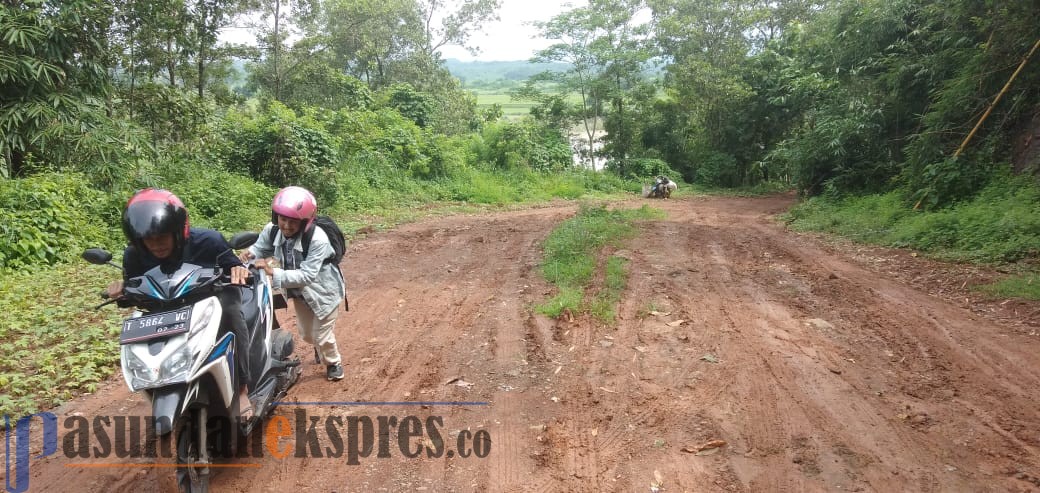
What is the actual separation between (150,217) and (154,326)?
1.84ft

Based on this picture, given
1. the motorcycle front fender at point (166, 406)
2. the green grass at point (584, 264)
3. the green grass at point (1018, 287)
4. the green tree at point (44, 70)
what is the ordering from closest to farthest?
1. the motorcycle front fender at point (166, 406)
2. the green grass at point (1018, 287)
3. the green grass at point (584, 264)
4. the green tree at point (44, 70)

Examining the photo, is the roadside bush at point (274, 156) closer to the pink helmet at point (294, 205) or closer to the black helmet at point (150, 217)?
the pink helmet at point (294, 205)

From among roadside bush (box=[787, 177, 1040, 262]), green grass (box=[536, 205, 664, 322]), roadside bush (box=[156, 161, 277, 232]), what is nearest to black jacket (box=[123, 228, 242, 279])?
green grass (box=[536, 205, 664, 322])

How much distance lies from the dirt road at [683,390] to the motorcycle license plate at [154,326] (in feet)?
3.52

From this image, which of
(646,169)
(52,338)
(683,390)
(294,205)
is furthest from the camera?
(646,169)

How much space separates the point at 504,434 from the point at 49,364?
3813 millimetres

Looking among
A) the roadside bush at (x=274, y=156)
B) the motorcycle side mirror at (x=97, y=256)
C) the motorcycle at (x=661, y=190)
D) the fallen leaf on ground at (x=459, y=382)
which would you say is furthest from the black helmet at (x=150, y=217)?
the motorcycle at (x=661, y=190)

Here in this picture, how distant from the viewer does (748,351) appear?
4.93 m

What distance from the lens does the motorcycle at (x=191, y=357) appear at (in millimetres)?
2643

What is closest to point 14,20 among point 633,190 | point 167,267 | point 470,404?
point 167,267

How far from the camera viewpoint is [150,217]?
2.88 metres

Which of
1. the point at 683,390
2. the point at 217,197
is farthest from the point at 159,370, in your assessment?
the point at 217,197

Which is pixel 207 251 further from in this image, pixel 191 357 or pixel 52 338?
pixel 52 338

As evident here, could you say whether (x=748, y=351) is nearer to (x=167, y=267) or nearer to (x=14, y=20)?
(x=167, y=267)
